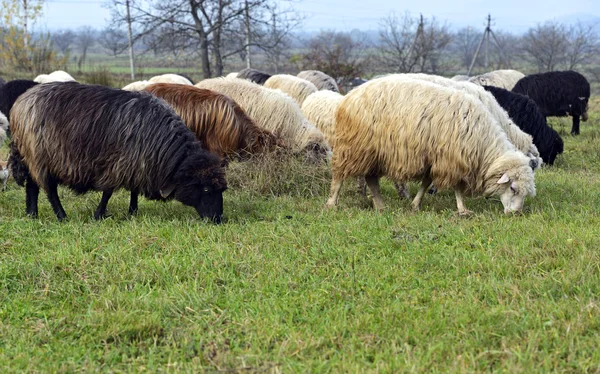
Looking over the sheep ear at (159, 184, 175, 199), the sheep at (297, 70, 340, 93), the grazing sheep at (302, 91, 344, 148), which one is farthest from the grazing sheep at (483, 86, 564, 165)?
the sheep at (297, 70, 340, 93)

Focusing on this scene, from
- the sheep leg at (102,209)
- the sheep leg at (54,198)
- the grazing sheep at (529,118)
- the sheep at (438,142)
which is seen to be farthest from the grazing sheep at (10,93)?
the grazing sheep at (529,118)

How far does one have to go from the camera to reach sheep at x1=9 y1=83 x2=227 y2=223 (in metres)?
6.20

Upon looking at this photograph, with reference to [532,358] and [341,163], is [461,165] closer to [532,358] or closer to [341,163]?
[341,163]

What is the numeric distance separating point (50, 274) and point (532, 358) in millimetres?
3379

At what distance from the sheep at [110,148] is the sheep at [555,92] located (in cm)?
1080

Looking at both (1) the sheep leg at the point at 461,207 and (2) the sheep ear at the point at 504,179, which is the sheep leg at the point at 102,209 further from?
(2) the sheep ear at the point at 504,179

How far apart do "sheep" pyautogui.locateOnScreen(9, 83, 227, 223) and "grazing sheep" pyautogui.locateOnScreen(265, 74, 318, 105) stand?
22.4ft

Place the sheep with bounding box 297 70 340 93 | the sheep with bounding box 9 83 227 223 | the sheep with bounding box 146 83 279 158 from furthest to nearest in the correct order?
1. the sheep with bounding box 297 70 340 93
2. the sheep with bounding box 146 83 279 158
3. the sheep with bounding box 9 83 227 223

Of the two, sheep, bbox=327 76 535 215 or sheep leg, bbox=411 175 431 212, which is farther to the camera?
sheep leg, bbox=411 175 431 212

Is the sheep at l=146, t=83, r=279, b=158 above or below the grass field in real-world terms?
above

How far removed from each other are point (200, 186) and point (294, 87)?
7.23 meters

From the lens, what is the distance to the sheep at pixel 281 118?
9.04 metres

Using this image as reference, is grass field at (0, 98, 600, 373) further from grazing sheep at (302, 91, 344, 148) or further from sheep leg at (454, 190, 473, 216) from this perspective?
grazing sheep at (302, 91, 344, 148)

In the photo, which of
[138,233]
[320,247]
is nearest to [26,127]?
[138,233]
